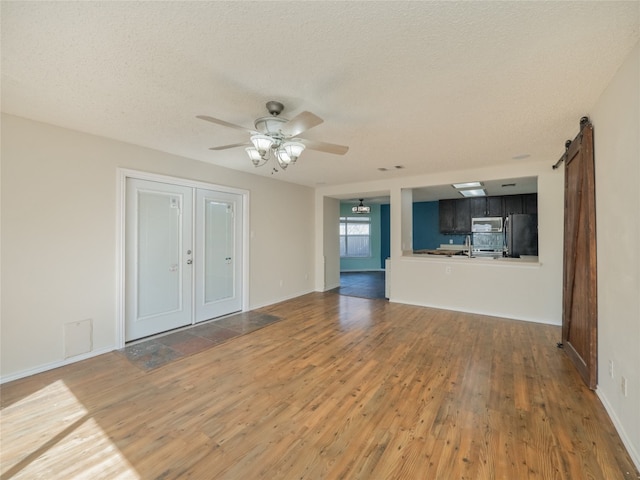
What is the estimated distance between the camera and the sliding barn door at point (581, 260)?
2262 mm

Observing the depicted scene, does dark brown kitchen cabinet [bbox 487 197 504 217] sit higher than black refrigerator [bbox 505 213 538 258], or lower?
higher

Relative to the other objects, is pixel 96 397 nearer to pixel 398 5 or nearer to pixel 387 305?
pixel 398 5

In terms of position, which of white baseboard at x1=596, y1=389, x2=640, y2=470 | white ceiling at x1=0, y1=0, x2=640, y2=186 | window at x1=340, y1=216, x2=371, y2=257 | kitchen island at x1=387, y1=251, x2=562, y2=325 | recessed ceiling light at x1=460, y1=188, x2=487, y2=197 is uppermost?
white ceiling at x1=0, y1=0, x2=640, y2=186

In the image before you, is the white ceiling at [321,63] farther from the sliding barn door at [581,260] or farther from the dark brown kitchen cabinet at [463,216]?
the dark brown kitchen cabinet at [463,216]

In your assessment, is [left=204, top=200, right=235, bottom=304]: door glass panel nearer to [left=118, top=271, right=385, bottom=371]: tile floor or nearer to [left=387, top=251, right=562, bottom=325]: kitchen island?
[left=118, top=271, right=385, bottom=371]: tile floor

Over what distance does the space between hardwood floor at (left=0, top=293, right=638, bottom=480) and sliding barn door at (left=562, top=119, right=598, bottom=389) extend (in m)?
0.24

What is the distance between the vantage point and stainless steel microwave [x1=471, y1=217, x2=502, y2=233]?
21.9 feet

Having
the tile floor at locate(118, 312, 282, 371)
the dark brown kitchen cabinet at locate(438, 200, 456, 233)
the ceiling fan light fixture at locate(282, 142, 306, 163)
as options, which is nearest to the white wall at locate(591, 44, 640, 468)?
the ceiling fan light fixture at locate(282, 142, 306, 163)

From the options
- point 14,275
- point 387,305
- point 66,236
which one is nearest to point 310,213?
point 387,305

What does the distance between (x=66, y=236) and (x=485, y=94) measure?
420cm

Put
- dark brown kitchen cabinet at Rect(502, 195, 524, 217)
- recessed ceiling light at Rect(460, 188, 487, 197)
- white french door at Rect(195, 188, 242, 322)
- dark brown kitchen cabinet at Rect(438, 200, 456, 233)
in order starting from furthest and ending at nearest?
dark brown kitchen cabinet at Rect(438, 200, 456, 233) < dark brown kitchen cabinet at Rect(502, 195, 524, 217) < recessed ceiling light at Rect(460, 188, 487, 197) < white french door at Rect(195, 188, 242, 322)

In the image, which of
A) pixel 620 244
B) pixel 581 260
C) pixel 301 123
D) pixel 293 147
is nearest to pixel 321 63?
pixel 301 123

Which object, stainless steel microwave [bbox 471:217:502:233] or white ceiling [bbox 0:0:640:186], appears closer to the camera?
white ceiling [bbox 0:0:640:186]

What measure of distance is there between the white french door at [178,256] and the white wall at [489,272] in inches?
121
